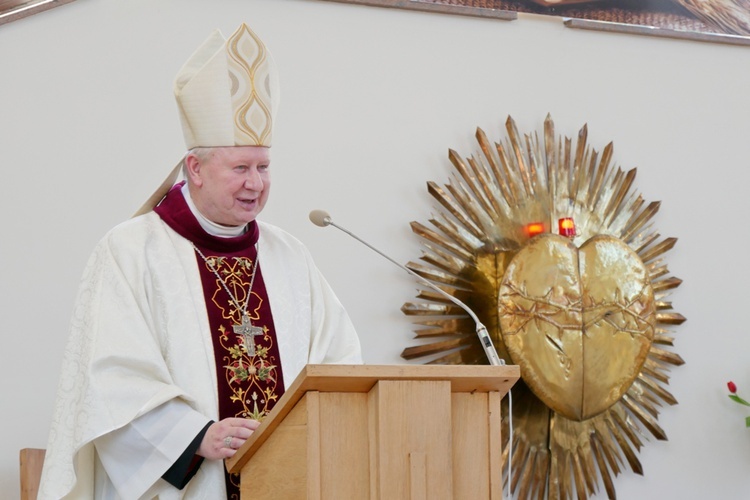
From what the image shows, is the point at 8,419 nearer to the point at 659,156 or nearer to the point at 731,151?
the point at 659,156

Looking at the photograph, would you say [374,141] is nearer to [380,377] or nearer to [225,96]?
[225,96]

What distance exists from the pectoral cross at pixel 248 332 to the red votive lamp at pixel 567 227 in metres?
1.96

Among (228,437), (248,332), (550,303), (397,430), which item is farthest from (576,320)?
(397,430)

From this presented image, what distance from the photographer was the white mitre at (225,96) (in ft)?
11.4

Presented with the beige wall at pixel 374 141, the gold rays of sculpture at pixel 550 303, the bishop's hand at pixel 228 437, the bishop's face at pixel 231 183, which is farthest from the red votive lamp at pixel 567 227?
the bishop's hand at pixel 228 437

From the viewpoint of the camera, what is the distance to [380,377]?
2307 millimetres

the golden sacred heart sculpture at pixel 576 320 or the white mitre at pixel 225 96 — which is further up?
the white mitre at pixel 225 96

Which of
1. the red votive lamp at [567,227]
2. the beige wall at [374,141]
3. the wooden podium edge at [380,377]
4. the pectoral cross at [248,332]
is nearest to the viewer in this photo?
the wooden podium edge at [380,377]

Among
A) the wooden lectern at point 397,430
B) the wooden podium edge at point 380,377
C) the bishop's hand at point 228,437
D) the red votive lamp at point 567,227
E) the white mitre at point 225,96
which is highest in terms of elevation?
the white mitre at point 225,96

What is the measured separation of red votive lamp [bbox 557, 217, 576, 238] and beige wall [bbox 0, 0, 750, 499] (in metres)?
0.51

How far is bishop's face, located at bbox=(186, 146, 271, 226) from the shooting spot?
3424mm

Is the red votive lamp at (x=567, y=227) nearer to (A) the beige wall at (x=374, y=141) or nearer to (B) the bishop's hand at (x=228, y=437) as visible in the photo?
(A) the beige wall at (x=374, y=141)

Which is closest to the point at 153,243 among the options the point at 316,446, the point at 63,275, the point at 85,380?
the point at 85,380

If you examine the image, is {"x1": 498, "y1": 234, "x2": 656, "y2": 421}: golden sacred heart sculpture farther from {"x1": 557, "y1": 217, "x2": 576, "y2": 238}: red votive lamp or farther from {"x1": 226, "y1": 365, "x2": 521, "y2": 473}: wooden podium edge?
{"x1": 226, "y1": 365, "x2": 521, "y2": 473}: wooden podium edge
